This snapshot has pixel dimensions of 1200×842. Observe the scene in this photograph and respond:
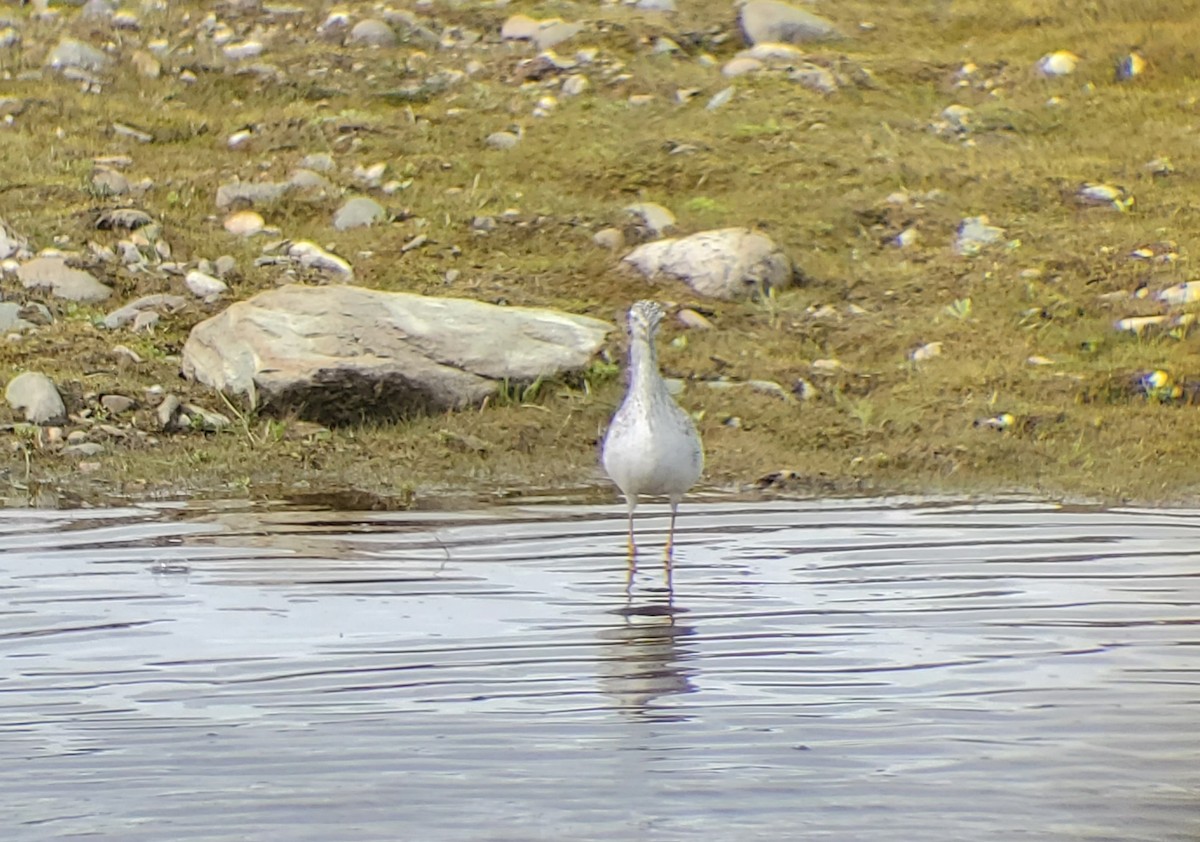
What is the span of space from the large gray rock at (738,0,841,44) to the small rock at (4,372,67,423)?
846cm

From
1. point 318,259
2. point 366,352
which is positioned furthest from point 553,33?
point 366,352

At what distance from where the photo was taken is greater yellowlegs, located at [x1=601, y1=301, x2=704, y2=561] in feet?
26.6

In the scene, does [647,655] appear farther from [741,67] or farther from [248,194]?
[741,67]

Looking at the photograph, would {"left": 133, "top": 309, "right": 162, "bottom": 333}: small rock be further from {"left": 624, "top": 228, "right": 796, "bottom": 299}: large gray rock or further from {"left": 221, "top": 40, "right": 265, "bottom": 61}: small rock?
{"left": 221, "top": 40, "right": 265, "bottom": 61}: small rock

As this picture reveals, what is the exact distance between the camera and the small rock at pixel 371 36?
17.0 metres

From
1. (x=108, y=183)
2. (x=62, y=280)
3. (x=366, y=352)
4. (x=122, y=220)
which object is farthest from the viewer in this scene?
(x=108, y=183)

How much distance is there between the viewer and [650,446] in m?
8.10

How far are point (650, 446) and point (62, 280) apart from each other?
5286 millimetres

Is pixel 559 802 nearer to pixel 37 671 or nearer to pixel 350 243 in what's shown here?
pixel 37 671

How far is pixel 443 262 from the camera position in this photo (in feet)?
41.8

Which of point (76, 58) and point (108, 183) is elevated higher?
point (76, 58)

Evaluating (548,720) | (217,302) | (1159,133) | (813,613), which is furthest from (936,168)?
(548,720)

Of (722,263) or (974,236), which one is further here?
(974,236)

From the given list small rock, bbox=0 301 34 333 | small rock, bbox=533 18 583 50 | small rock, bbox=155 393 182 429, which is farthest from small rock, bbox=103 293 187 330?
small rock, bbox=533 18 583 50
